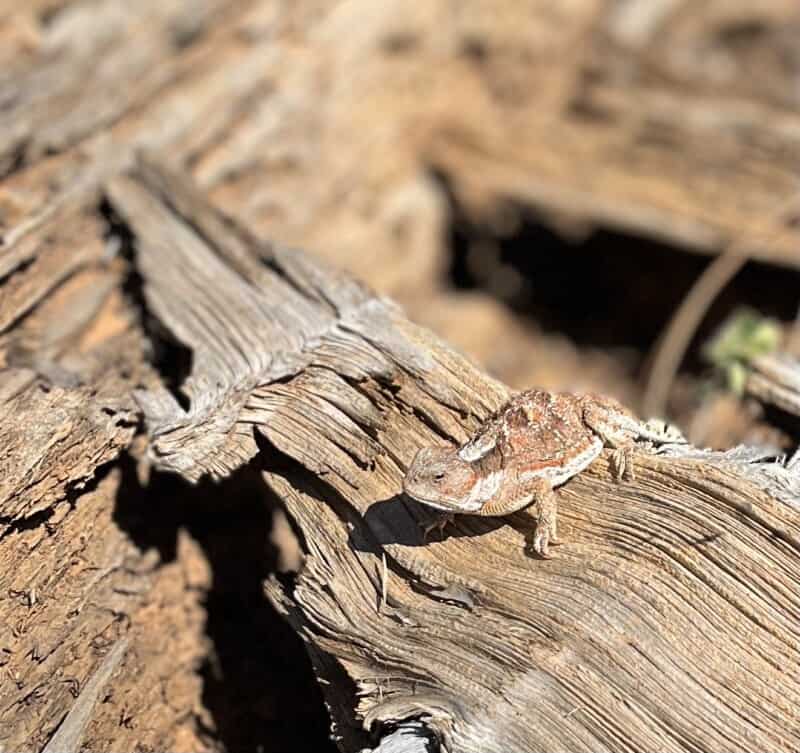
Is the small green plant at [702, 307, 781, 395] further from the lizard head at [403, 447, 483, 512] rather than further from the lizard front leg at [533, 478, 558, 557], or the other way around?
the lizard head at [403, 447, 483, 512]

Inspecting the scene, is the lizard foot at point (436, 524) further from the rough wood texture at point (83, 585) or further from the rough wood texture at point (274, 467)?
the rough wood texture at point (83, 585)

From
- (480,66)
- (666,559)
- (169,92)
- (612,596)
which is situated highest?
(480,66)

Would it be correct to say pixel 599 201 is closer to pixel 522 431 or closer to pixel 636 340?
pixel 636 340

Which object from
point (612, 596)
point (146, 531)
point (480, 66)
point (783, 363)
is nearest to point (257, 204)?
point (480, 66)

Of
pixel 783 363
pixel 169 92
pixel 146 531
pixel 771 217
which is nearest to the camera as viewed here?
pixel 146 531

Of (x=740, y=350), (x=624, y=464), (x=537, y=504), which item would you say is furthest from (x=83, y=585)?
(x=740, y=350)

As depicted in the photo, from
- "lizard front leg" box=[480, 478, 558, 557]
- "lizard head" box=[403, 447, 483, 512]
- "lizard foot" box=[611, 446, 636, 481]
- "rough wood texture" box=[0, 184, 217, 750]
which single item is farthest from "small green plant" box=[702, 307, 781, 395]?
"rough wood texture" box=[0, 184, 217, 750]
